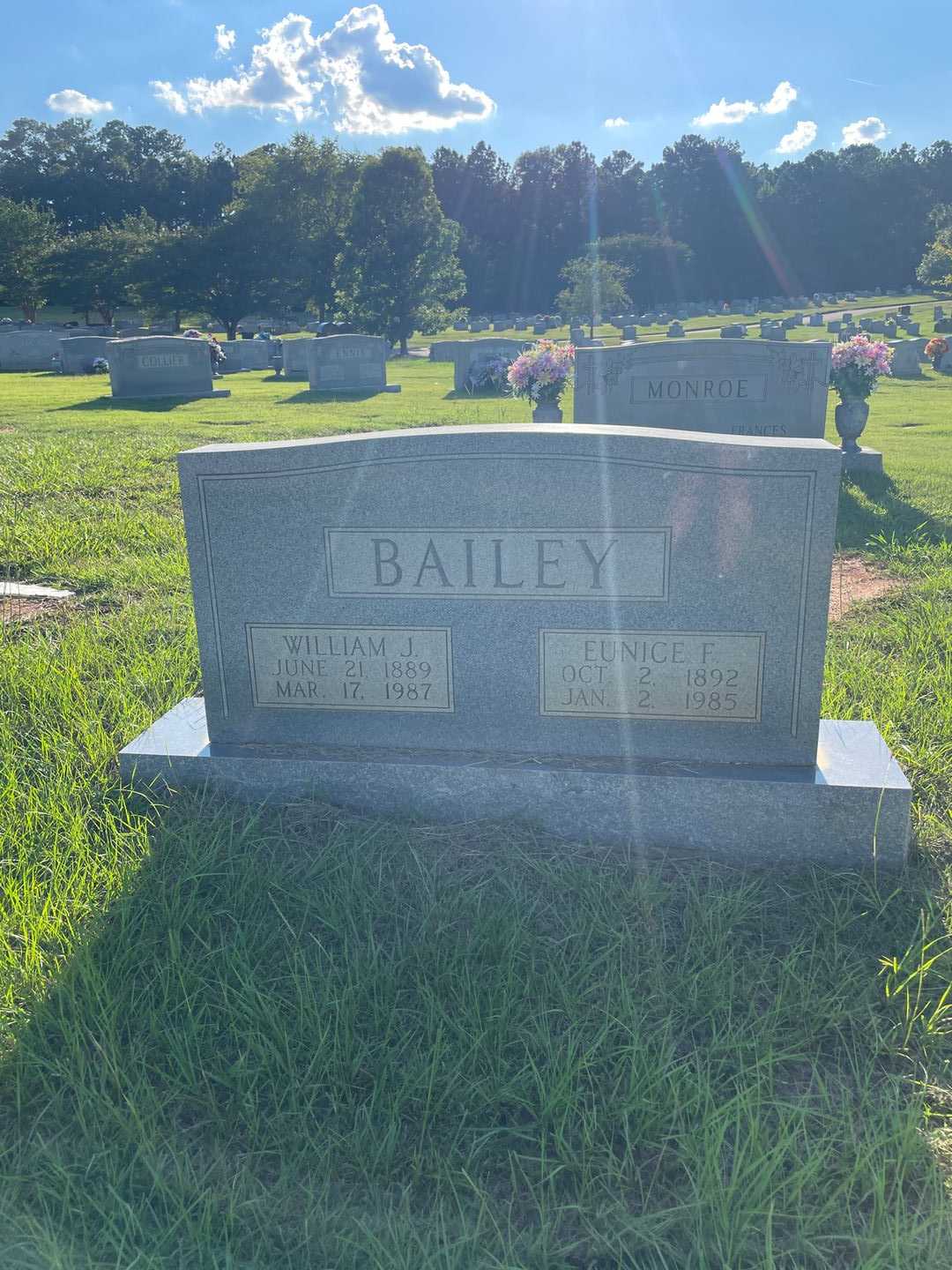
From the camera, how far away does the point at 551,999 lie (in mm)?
2449

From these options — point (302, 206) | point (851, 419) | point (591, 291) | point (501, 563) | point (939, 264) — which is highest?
point (302, 206)

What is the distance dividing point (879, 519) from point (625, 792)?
563 centimetres

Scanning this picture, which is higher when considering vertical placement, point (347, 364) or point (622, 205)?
point (622, 205)

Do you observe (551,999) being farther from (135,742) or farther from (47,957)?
(135,742)

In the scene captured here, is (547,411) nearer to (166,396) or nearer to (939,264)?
(166,396)

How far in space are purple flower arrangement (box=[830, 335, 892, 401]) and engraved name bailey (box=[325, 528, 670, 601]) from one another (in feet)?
26.2

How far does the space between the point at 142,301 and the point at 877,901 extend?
5186cm

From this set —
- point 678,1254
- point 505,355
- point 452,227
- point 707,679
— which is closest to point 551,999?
point 678,1254

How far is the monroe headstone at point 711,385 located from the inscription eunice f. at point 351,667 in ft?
22.2

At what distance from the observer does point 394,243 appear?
1342 inches

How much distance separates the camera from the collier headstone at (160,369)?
61.9ft

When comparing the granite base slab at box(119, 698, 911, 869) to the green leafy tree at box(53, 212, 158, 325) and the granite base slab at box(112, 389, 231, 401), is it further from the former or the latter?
the green leafy tree at box(53, 212, 158, 325)

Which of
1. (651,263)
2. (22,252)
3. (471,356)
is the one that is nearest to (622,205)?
(651,263)

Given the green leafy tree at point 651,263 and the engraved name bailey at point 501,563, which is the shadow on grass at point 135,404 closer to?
the engraved name bailey at point 501,563
